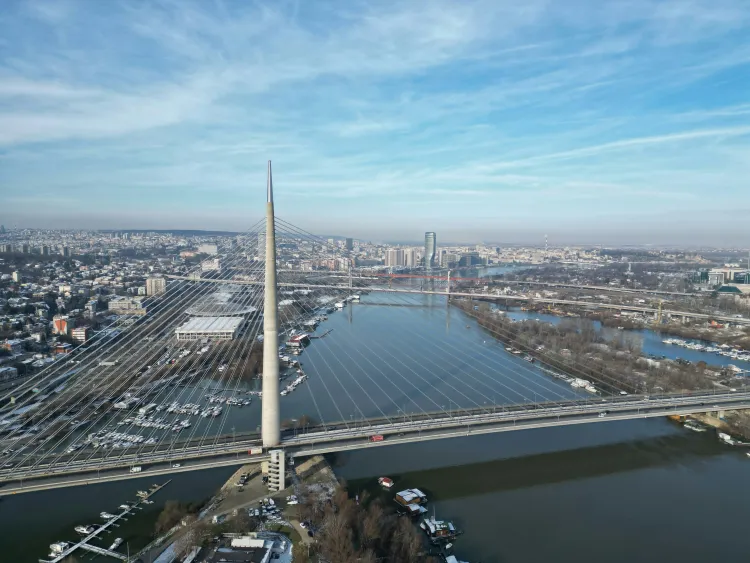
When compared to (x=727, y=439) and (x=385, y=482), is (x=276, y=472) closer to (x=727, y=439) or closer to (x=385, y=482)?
(x=385, y=482)

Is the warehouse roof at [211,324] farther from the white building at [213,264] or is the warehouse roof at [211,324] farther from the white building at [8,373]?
the white building at [8,373]

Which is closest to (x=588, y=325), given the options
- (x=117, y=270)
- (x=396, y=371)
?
(x=396, y=371)

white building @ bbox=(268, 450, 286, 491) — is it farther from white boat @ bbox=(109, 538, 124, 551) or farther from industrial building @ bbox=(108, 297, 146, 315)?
industrial building @ bbox=(108, 297, 146, 315)

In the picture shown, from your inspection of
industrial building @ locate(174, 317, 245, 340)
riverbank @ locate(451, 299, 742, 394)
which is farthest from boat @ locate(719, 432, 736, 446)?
industrial building @ locate(174, 317, 245, 340)

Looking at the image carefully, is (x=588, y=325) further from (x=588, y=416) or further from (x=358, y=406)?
(x=358, y=406)

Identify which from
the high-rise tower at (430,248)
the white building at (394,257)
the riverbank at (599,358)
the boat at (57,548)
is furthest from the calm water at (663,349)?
the high-rise tower at (430,248)
